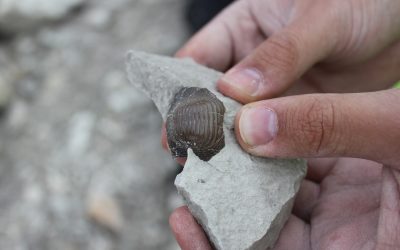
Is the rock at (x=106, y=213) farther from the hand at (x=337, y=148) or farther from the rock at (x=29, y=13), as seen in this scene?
the rock at (x=29, y=13)

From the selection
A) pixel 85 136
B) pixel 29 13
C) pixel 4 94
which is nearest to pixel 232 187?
pixel 85 136

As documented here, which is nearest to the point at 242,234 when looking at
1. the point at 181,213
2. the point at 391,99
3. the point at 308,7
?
the point at 181,213

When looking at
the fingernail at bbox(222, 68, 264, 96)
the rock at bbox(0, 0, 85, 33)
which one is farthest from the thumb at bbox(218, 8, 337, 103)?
the rock at bbox(0, 0, 85, 33)

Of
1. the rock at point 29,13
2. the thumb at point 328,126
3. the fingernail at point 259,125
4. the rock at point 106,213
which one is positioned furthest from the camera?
the rock at point 29,13

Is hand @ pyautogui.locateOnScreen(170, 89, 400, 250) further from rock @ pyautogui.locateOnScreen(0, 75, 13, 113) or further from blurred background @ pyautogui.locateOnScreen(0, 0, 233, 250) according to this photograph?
rock @ pyautogui.locateOnScreen(0, 75, 13, 113)

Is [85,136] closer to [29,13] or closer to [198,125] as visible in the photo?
[29,13]

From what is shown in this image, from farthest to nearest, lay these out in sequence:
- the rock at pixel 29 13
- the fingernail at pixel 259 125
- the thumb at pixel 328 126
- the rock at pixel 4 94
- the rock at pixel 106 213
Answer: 1. the rock at pixel 29 13
2. the rock at pixel 4 94
3. the rock at pixel 106 213
4. the fingernail at pixel 259 125
5. the thumb at pixel 328 126

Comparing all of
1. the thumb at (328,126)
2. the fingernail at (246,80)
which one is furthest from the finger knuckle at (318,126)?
the fingernail at (246,80)
